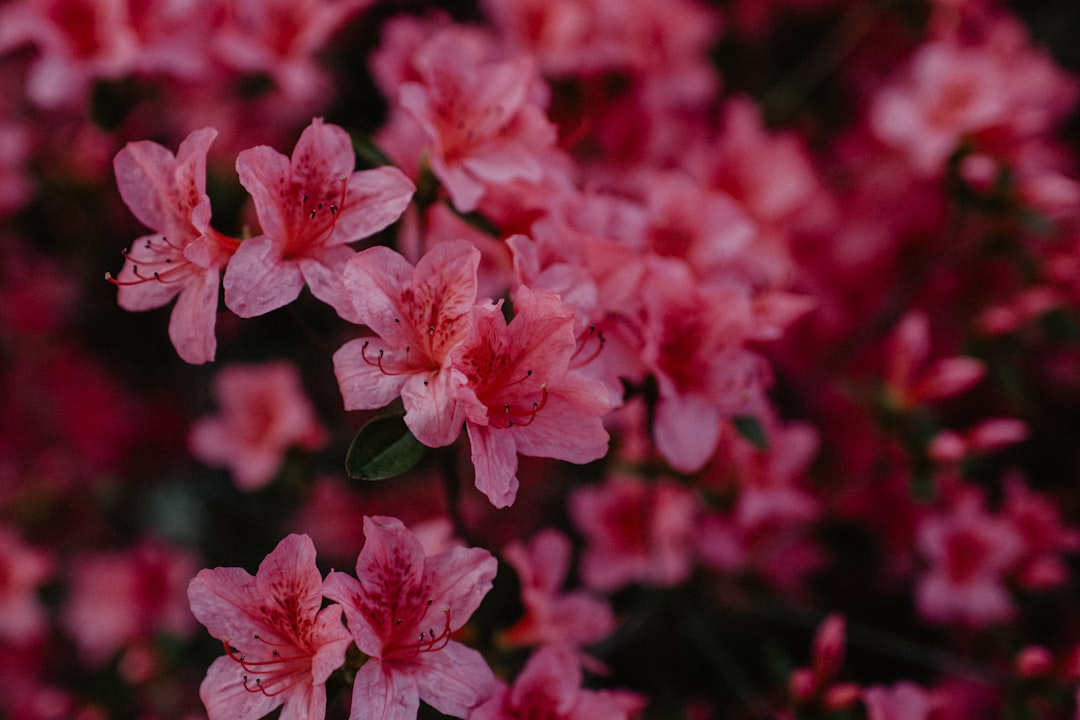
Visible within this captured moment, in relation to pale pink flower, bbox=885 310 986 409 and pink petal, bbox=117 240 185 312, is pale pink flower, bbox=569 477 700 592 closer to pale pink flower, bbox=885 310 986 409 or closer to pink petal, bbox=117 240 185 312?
pale pink flower, bbox=885 310 986 409

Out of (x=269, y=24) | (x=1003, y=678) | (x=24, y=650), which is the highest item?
(x=269, y=24)

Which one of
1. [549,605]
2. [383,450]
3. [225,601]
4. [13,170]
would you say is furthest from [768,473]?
[13,170]

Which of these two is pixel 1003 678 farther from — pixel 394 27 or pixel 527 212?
pixel 394 27

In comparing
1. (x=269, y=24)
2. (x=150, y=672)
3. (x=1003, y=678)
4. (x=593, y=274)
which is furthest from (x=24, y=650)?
(x=1003, y=678)

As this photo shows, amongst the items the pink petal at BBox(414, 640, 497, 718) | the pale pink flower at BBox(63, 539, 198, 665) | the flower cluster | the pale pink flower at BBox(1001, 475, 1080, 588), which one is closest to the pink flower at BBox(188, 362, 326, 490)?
the flower cluster

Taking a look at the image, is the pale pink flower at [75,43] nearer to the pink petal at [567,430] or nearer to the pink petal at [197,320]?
the pink petal at [197,320]

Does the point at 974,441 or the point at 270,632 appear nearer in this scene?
the point at 270,632

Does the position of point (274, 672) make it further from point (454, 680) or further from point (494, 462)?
point (494, 462)
